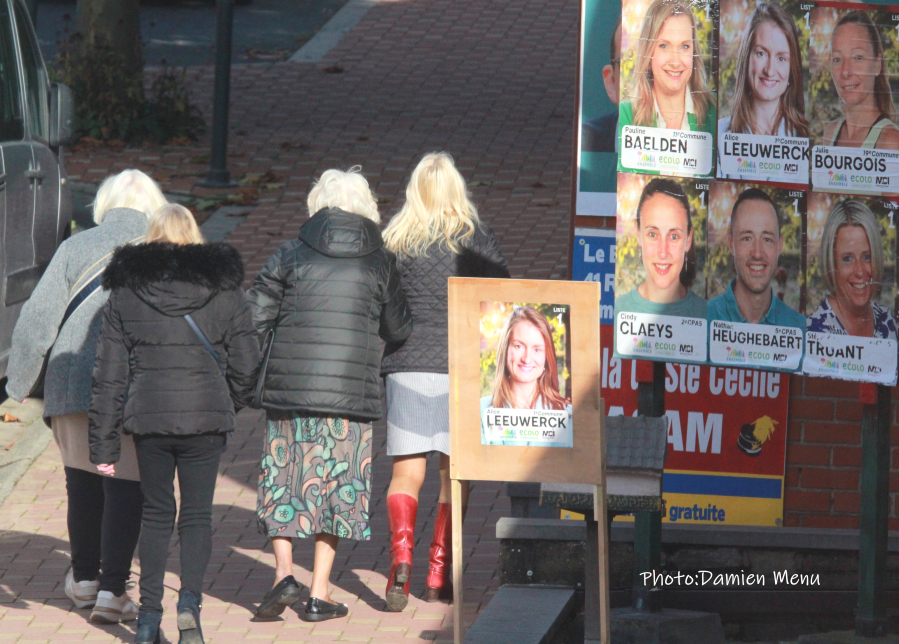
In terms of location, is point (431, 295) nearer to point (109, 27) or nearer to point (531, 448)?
point (531, 448)

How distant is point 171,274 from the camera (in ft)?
16.1

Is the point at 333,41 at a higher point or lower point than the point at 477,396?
higher

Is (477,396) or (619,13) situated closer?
(477,396)

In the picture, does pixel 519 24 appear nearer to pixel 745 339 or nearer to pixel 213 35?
pixel 213 35

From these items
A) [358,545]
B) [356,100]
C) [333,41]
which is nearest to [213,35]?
[333,41]

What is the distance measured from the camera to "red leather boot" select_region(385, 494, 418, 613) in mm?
5449

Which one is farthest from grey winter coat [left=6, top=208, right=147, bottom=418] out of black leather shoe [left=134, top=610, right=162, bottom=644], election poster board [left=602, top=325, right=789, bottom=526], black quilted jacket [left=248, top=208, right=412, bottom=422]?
election poster board [left=602, top=325, right=789, bottom=526]

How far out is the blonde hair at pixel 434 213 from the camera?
561 cm

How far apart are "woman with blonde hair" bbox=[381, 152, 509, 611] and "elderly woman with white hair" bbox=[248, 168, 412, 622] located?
21 centimetres

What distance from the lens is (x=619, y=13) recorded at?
5.62 m

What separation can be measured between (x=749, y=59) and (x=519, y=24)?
47.6 feet

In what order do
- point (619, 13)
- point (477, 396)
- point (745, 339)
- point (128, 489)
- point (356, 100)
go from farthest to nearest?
point (356, 100) < point (619, 13) < point (128, 489) < point (745, 339) < point (477, 396)

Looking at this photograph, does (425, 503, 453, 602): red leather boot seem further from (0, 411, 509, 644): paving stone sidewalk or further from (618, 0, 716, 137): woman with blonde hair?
(618, 0, 716, 137): woman with blonde hair

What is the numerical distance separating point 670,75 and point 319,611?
100.0 inches
